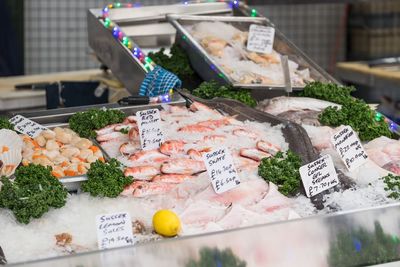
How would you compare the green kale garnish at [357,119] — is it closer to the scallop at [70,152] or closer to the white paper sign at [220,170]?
the white paper sign at [220,170]

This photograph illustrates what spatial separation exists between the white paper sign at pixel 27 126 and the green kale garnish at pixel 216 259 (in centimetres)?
142

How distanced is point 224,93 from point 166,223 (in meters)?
1.78

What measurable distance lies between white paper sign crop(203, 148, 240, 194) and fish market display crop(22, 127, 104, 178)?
56 centimetres

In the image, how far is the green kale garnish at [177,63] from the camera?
5.00 m

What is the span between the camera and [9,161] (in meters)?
3.28

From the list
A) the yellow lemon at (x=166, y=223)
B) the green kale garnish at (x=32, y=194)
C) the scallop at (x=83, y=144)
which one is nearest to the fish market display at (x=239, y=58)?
the scallop at (x=83, y=144)

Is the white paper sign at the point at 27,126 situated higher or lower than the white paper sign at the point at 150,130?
lower

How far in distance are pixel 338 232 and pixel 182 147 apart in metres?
0.95

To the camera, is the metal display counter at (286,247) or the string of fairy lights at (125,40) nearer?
the metal display counter at (286,247)

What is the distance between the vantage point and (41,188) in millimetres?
2930

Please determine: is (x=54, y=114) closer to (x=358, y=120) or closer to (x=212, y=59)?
(x=212, y=59)

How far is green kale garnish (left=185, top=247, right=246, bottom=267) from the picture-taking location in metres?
2.54

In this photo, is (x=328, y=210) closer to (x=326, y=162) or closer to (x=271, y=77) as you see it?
(x=326, y=162)

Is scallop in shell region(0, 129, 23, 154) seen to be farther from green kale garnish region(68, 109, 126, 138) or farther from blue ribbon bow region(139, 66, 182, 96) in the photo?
blue ribbon bow region(139, 66, 182, 96)
